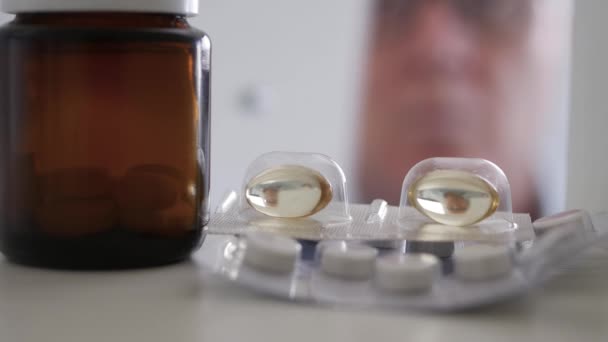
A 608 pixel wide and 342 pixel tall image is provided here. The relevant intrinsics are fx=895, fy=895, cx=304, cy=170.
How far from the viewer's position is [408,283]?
40 cm

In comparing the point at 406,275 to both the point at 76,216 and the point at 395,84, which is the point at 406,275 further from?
the point at 395,84

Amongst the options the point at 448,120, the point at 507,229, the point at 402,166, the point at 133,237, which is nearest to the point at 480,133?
the point at 448,120

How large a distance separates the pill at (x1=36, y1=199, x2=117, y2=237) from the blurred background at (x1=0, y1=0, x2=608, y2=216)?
3.91ft

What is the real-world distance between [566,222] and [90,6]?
0.29 meters

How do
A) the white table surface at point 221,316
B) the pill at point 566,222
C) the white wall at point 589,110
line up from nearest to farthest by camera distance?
the white table surface at point 221,316, the pill at point 566,222, the white wall at point 589,110

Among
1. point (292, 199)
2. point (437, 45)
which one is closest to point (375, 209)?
point (292, 199)

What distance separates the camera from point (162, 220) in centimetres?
47

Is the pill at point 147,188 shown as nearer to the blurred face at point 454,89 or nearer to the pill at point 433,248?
the pill at point 433,248

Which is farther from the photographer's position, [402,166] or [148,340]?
[402,166]

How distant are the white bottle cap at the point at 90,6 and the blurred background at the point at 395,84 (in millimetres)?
1188

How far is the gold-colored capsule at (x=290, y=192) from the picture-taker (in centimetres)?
53

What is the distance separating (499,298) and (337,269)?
3.0 inches

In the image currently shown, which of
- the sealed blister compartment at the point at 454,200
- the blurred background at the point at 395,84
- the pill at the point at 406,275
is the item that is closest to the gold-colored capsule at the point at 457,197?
the sealed blister compartment at the point at 454,200

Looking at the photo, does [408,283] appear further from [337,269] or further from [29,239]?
[29,239]
